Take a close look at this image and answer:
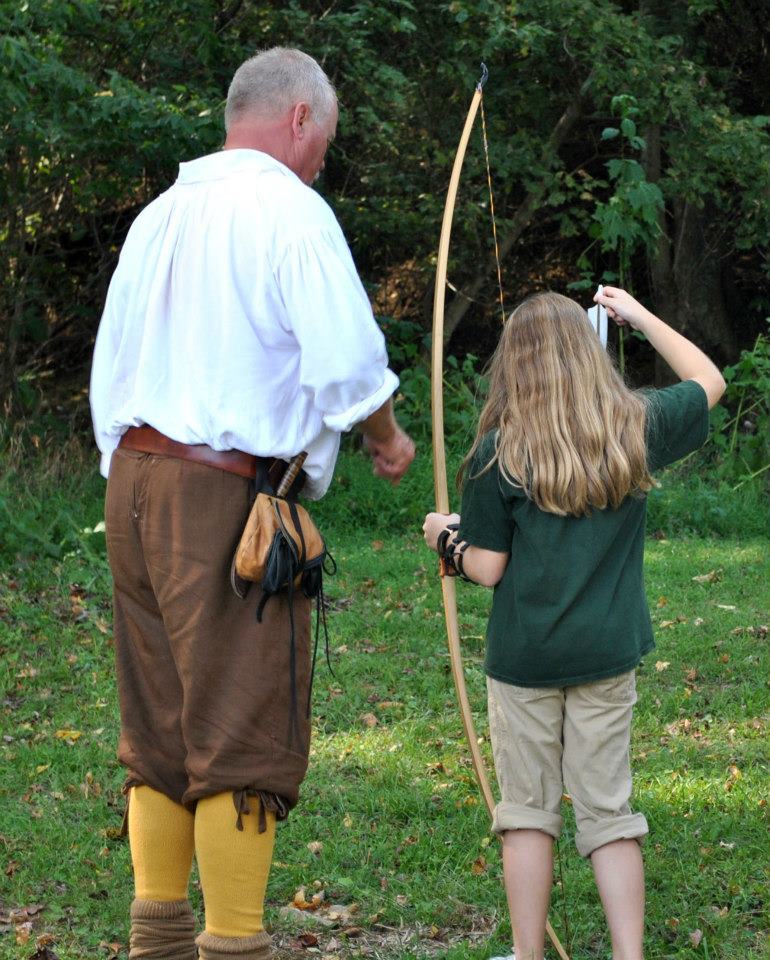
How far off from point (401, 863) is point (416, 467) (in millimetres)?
5423

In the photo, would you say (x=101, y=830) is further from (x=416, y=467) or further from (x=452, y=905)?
(x=416, y=467)

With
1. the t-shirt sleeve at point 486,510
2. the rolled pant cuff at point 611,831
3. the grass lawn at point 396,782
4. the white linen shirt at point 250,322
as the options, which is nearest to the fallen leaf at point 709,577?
the grass lawn at point 396,782

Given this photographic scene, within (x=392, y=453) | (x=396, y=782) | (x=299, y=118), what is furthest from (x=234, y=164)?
(x=396, y=782)

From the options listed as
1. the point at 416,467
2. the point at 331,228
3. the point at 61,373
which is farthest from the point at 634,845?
the point at 61,373

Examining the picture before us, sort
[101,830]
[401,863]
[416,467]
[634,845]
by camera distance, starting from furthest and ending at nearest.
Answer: [416,467] < [101,830] < [401,863] < [634,845]

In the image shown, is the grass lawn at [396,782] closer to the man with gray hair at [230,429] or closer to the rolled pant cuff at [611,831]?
the rolled pant cuff at [611,831]

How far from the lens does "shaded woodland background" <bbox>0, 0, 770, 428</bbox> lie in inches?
340

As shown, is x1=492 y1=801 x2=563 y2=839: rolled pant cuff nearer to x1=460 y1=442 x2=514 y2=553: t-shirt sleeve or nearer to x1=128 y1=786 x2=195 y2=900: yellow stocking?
x1=460 y1=442 x2=514 y2=553: t-shirt sleeve

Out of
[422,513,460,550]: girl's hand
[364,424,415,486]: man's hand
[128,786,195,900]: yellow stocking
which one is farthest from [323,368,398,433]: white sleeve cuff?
[128,786,195,900]: yellow stocking

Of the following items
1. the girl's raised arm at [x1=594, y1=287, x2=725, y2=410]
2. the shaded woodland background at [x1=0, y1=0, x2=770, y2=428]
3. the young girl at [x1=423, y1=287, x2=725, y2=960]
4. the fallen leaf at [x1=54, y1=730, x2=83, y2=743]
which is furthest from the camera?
the shaded woodland background at [x1=0, y1=0, x2=770, y2=428]

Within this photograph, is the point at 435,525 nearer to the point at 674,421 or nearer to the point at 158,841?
the point at 674,421

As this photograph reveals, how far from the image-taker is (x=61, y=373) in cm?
1113

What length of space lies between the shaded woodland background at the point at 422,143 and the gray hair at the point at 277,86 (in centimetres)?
543

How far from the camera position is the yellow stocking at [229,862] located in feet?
8.62
